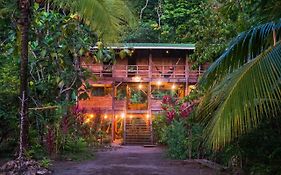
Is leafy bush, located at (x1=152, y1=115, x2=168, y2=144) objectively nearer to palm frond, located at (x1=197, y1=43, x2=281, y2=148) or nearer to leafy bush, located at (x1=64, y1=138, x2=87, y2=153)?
leafy bush, located at (x1=64, y1=138, x2=87, y2=153)

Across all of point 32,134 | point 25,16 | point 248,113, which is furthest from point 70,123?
point 248,113

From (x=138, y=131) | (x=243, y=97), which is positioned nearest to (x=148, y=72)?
(x=138, y=131)

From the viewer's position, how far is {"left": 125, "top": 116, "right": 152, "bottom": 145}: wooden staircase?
20391 millimetres

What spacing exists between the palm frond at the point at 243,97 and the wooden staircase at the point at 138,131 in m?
17.0

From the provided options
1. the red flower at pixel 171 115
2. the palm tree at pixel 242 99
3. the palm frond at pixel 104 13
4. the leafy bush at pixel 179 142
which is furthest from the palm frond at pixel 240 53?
the red flower at pixel 171 115

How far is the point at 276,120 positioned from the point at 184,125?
6.10 meters

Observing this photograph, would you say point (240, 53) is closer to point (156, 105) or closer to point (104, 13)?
point (104, 13)

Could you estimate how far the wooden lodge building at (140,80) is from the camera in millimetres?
22047

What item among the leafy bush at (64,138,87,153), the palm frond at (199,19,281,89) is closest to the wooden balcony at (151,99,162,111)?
the leafy bush at (64,138,87,153)

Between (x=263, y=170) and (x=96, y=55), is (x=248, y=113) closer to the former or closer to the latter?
(x=263, y=170)

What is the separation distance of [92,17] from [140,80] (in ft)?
53.6

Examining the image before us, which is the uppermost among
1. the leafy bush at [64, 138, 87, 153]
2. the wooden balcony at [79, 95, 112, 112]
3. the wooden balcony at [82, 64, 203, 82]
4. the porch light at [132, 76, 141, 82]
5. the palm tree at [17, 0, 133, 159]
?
the wooden balcony at [82, 64, 203, 82]

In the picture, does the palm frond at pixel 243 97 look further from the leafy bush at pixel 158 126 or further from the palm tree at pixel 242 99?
the leafy bush at pixel 158 126

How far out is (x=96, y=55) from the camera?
9.05 meters
